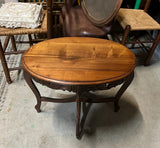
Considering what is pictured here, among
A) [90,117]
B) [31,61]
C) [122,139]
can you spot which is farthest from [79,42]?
[122,139]

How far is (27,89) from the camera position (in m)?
1.38

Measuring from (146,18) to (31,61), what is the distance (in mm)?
1261

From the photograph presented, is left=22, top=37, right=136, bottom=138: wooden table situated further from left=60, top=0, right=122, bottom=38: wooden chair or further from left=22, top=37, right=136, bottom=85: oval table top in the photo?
left=60, top=0, right=122, bottom=38: wooden chair

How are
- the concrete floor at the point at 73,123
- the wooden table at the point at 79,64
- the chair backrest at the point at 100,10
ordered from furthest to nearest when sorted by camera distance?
the chair backrest at the point at 100,10 < the concrete floor at the point at 73,123 < the wooden table at the point at 79,64

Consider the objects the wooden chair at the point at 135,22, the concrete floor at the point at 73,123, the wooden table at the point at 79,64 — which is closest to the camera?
the wooden table at the point at 79,64

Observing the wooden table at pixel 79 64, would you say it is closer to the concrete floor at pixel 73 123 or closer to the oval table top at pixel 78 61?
the oval table top at pixel 78 61

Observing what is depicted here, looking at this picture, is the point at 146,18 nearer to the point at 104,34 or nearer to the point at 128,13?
the point at 128,13

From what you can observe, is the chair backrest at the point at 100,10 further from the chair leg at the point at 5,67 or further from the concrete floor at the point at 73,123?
the chair leg at the point at 5,67

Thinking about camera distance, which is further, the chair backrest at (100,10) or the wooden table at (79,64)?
the chair backrest at (100,10)

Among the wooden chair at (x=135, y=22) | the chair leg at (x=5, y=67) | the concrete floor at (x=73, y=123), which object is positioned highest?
the wooden chair at (x=135, y=22)

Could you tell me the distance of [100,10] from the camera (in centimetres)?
136

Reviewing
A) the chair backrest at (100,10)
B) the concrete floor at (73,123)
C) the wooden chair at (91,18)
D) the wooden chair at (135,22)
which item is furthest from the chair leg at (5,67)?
the wooden chair at (135,22)

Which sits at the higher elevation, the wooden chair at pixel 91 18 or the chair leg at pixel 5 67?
the wooden chair at pixel 91 18

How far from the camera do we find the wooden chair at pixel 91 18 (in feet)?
4.13
